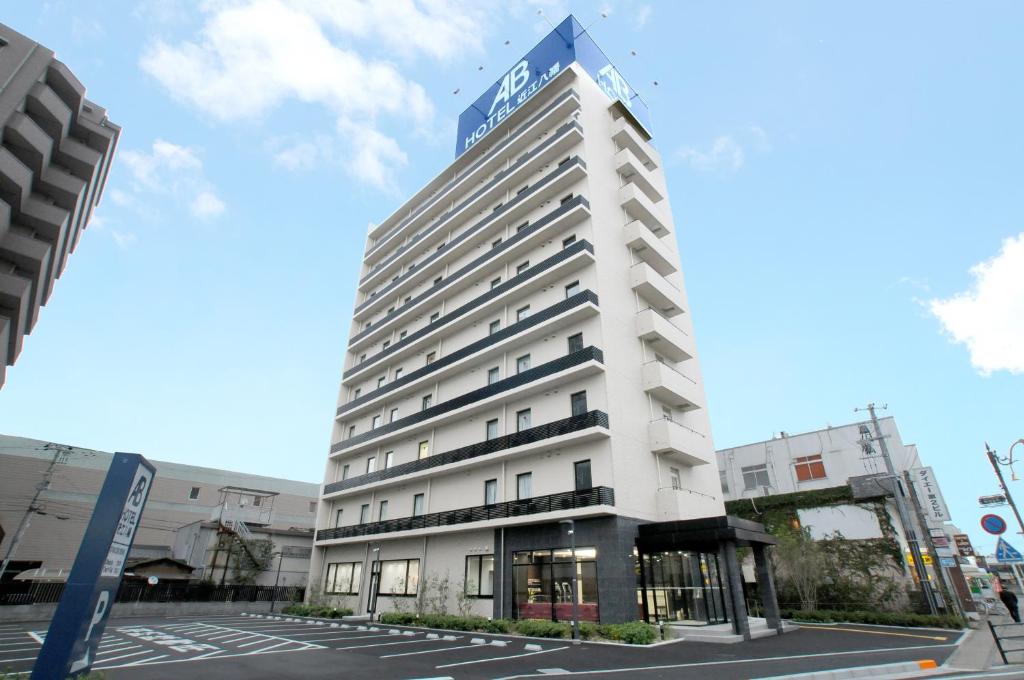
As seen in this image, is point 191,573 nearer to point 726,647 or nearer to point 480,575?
point 480,575

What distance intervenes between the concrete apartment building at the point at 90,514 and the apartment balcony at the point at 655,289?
115 feet

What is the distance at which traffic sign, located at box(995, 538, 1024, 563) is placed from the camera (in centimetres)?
1338

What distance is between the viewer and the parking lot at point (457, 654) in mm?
12102

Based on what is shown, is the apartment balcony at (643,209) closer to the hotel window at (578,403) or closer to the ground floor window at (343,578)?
the hotel window at (578,403)

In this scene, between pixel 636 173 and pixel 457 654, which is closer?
pixel 457 654

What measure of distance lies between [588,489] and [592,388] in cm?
489

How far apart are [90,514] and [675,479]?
52.6m

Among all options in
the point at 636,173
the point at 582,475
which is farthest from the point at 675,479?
the point at 636,173

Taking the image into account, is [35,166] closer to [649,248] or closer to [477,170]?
[477,170]

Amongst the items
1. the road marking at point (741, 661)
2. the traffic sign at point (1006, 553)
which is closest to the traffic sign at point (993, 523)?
the traffic sign at point (1006, 553)

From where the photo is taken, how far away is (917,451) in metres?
40.3

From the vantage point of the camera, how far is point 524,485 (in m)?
25.8

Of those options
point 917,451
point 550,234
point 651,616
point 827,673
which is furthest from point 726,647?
point 917,451

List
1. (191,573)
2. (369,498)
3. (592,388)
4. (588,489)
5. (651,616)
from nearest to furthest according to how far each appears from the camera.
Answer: (651,616) < (588,489) < (592,388) < (369,498) < (191,573)
